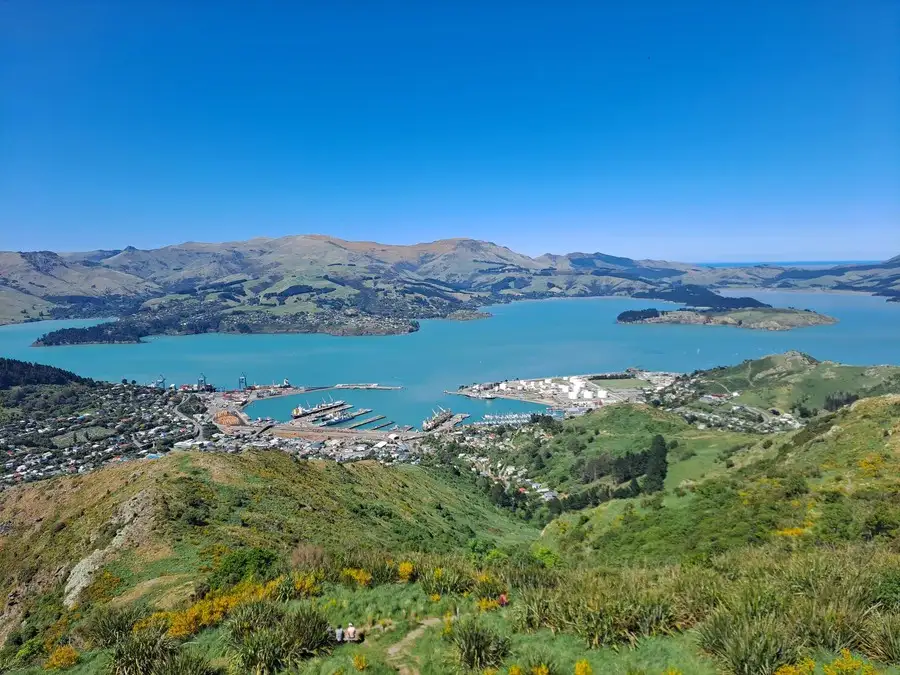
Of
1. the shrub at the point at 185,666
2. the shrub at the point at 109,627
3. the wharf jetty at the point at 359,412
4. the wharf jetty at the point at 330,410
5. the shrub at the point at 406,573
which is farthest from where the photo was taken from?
the wharf jetty at the point at 359,412

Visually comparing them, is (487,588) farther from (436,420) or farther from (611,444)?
(436,420)

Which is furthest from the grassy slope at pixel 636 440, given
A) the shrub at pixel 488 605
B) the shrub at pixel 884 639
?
the shrub at pixel 884 639

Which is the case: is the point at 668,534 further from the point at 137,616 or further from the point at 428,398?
the point at 428,398

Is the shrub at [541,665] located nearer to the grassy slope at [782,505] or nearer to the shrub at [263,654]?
the shrub at [263,654]

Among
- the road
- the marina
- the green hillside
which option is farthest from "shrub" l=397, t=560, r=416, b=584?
the road

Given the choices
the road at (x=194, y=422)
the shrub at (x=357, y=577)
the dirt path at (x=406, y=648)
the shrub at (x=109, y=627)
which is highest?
the dirt path at (x=406, y=648)

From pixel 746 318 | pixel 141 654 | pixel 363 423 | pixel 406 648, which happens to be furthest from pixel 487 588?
pixel 746 318

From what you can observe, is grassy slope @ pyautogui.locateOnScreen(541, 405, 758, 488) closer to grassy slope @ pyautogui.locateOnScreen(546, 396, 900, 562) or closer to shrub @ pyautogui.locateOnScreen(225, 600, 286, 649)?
grassy slope @ pyautogui.locateOnScreen(546, 396, 900, 562)
